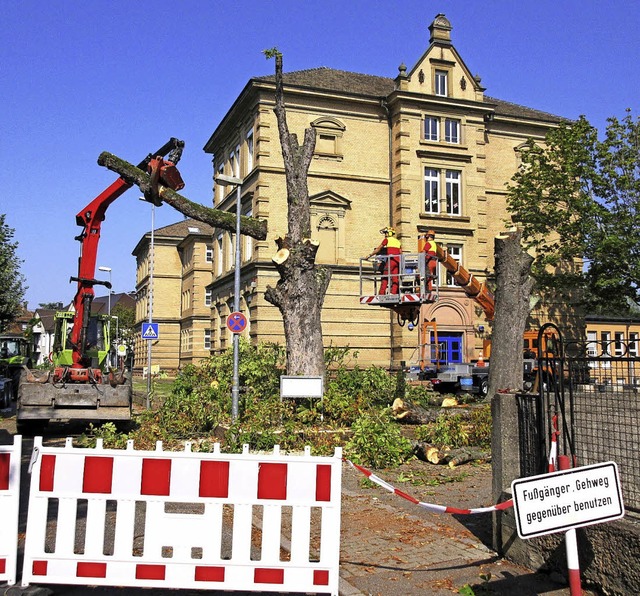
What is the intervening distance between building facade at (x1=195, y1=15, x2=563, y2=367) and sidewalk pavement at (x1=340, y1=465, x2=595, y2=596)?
24.4 metres

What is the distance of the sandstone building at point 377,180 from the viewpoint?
3238cm

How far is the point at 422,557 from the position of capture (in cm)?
596

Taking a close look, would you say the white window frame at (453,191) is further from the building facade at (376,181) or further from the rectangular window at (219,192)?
the rectangular window at (219,192)

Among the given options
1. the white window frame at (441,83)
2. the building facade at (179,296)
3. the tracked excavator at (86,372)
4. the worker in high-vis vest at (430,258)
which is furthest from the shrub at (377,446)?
the building facade at (179,296)

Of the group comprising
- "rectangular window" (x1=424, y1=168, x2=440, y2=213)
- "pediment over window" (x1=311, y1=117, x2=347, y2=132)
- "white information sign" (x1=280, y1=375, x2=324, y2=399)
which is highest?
"pediment over window" (x1=311, y1=117, x2=347, y2=132)

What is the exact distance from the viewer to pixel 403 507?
25.9ft

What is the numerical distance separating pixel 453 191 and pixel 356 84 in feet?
26.5

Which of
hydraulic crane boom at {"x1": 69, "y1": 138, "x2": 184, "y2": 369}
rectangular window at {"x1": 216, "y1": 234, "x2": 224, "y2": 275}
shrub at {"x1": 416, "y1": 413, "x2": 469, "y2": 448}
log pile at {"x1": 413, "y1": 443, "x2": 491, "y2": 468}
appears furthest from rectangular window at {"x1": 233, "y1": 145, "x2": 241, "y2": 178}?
log pile at {"x1": 413, "y1": 443, "x2": 491, "y2": 468}

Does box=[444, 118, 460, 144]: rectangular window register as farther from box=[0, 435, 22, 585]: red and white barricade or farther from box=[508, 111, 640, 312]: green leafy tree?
box=[0, 435, 22, 585]: red and white barricade

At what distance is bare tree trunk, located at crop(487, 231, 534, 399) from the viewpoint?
16719 mm

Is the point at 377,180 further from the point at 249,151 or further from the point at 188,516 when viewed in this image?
the point at 188,516

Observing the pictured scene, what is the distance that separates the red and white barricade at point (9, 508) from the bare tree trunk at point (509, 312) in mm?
13667

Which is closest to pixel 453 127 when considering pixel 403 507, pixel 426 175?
pixel 426 175

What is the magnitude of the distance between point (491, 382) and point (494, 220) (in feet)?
71.1
